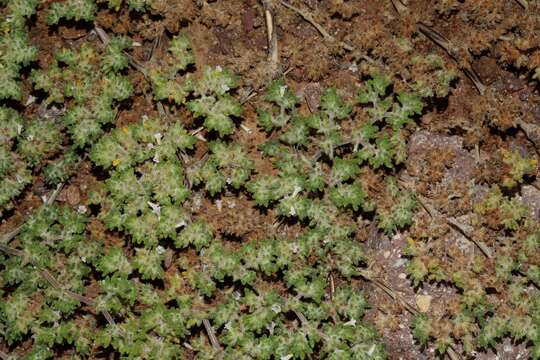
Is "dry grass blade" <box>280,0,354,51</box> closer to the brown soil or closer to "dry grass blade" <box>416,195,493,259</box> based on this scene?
the brown soil

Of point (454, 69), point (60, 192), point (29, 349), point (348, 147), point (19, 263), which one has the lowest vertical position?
point (29, 349)

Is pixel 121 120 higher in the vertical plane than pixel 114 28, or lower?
lower

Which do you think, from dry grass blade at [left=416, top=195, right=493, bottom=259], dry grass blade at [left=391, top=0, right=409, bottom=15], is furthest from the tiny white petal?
dry grass blade at [left=391, top=0, right=409, bottom=15]

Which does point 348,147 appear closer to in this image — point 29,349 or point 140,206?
point 140,206

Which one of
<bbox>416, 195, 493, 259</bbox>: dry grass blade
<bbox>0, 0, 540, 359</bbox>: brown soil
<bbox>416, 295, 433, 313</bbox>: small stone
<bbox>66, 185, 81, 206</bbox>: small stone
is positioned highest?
<bbox>0, 0, 540, 359</bbox>: brown soil

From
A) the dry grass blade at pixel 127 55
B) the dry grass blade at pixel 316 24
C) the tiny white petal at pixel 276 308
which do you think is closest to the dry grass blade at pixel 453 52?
the dry grass blade at pixel 316 24

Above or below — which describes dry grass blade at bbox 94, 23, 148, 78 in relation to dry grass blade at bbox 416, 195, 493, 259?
above

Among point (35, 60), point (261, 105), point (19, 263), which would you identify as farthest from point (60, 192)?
point (261, 105)

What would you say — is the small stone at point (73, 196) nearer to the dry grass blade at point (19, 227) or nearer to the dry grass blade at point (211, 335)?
the dry grass blade at point (19, 227)
